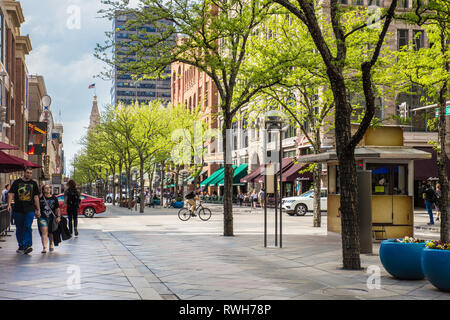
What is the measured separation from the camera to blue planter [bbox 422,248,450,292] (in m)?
8.49

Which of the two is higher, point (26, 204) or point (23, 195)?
point (23, 195)

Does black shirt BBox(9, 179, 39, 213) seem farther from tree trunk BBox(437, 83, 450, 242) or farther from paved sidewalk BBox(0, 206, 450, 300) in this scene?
tree trunk BBox(437, 83, 450, 242)

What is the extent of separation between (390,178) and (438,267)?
9.23m

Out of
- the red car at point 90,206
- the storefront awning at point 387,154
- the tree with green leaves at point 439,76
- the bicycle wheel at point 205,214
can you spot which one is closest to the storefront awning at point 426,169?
the bicycle wheel at point 205,214

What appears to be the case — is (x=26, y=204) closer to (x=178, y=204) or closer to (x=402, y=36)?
(x=178, y=204)

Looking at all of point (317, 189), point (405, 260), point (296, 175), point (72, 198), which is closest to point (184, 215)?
point (317, 189)

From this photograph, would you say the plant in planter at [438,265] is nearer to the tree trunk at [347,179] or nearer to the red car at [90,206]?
the tree trunk at [347,179]

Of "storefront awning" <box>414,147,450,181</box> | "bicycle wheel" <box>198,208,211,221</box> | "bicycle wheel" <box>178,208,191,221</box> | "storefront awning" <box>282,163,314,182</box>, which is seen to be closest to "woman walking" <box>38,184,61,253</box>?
"bicycle wheel" <box>178,208,191,221</box>

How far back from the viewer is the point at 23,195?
45.3 feet
